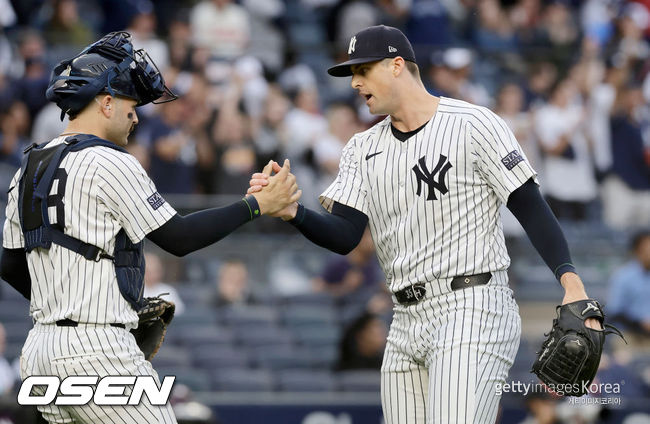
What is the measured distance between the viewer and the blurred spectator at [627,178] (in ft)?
37.7

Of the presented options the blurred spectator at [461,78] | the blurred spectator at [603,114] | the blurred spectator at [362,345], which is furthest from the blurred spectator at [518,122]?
the blurred spectator at [362,345]

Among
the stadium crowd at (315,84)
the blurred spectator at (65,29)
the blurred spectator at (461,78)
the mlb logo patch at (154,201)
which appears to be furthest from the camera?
the blurred spectator at (65,29)

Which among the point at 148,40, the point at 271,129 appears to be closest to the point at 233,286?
the point at 271,129

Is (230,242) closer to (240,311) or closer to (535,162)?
(240,311)

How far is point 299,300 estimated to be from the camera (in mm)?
9844

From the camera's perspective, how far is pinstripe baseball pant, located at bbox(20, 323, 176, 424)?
3988 mm

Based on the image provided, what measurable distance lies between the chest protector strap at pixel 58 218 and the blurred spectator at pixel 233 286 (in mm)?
5200

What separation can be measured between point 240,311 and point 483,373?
→ 5354mm

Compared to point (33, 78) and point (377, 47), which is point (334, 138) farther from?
point (377, 47)

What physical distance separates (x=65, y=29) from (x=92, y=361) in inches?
302

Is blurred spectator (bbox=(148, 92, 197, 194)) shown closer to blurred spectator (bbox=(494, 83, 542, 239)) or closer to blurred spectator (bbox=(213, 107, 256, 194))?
blurred spectator (bbox=(213, 107, 256, 194))

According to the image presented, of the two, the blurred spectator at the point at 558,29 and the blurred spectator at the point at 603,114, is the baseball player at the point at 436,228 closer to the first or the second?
the blurred spectator at the point at 603,114

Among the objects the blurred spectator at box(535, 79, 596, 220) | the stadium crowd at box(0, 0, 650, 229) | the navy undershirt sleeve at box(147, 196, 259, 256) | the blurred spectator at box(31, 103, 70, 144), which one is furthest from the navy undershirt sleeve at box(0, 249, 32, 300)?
the blurred spectator at box(535, 79, 596, 220)

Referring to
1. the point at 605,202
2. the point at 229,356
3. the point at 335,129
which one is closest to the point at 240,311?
the point at 229,356
